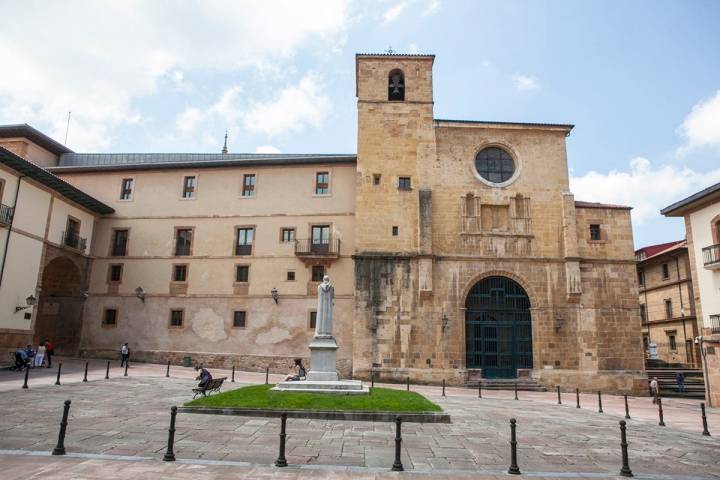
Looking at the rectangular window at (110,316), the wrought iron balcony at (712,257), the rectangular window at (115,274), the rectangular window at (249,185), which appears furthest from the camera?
the rectangular window at (249,185)

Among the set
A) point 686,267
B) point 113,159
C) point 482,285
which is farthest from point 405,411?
point 113,159

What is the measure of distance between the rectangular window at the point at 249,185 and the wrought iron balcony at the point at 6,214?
1206cm

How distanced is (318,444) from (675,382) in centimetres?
2724

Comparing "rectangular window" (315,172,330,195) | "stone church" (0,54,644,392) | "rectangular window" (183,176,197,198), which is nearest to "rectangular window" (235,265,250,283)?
"stone church" (0,54,644,392)

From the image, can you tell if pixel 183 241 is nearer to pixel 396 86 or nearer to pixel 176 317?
pixel 176 317

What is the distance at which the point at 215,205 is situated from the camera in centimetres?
3078

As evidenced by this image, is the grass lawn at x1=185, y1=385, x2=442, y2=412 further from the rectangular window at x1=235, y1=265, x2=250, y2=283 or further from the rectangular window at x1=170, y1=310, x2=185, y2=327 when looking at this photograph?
the rectangular window at x1=170, y1=310, x2=185, y2=327

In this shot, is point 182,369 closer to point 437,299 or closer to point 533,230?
point 437,299

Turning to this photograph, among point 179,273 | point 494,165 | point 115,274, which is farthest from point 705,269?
point 115,274

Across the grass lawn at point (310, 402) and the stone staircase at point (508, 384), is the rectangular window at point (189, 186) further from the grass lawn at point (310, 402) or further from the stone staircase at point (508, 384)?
the stone staircase at point (508, 384)

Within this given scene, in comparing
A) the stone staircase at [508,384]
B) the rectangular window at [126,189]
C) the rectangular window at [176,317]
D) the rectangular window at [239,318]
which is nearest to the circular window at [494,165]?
the stone staircase at [508,384]

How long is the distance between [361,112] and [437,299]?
12.1 meters

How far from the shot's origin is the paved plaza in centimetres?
768

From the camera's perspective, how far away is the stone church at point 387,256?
87.7 ft
